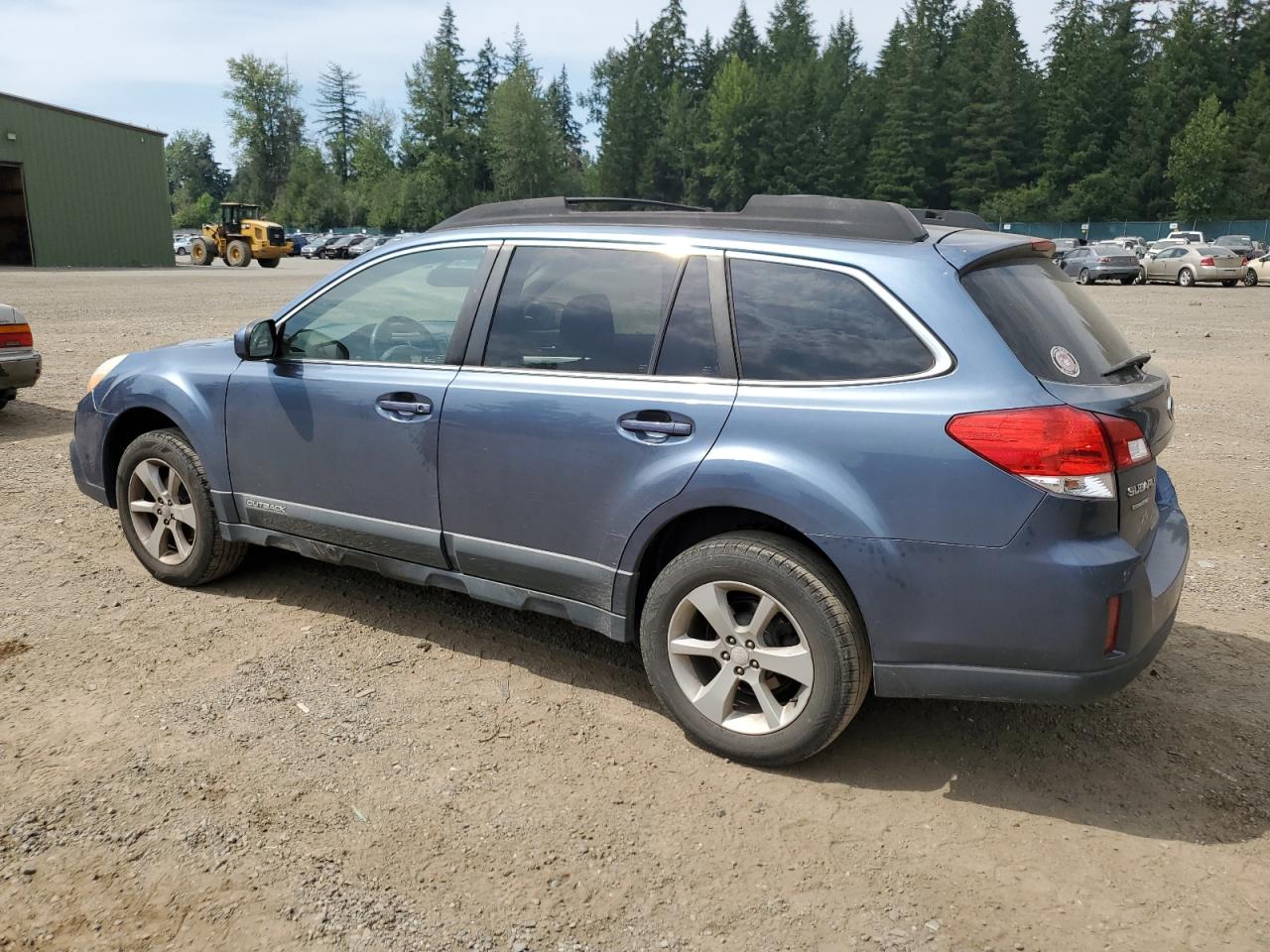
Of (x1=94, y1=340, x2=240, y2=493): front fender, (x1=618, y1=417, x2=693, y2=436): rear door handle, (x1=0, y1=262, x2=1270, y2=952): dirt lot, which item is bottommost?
(x1=0, y1=262, x2=1270, y2=952): dirt lot

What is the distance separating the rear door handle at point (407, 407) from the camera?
3958mm

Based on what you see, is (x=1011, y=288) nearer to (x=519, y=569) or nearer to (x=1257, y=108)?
(x=519, y=569)

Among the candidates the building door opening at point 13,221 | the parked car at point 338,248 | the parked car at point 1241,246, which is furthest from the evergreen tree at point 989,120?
the building door opening at point 13,221

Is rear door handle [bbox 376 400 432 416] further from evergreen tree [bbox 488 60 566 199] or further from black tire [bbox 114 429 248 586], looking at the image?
evergreen tree [bbox 488 60 566 199]

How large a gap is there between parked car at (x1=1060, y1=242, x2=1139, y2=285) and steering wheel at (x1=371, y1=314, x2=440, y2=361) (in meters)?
34.5

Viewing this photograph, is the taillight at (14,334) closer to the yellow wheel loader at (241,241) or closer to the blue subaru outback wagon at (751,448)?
the blue subaru outback wagon at (751,448)

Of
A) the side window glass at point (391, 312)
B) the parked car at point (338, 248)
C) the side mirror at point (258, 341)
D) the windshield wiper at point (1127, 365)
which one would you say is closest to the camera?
the windshield wiper at point (1127, 365)

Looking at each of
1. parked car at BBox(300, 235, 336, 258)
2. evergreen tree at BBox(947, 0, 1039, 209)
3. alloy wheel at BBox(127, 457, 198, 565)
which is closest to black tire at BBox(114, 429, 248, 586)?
alloy wheel at BBox(127, 457, 198, 565)

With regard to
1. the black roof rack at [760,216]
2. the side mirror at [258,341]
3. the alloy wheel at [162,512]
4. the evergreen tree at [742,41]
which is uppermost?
the evergreen tree at [742,41]

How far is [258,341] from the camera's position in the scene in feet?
14.6

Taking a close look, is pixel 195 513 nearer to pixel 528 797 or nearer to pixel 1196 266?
pixel 528 797

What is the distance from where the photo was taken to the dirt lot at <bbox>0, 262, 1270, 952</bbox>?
2670 millimetres

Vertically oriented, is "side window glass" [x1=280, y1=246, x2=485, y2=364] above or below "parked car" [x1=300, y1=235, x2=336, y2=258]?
above

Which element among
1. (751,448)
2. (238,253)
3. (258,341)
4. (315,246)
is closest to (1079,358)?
(751,448)
